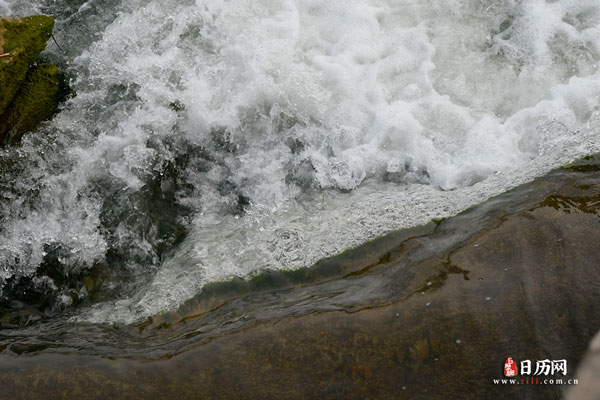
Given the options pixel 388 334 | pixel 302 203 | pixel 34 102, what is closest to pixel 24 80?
pixel 34 102

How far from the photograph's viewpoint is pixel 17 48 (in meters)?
4.19

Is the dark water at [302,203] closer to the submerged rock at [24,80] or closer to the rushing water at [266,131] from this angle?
the rushing water at [266,131]

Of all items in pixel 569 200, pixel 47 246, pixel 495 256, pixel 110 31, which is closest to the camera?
pixel 495 256

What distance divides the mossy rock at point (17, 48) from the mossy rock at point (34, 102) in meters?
0.06

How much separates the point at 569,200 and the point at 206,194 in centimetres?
280

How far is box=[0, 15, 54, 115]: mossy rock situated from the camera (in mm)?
4105

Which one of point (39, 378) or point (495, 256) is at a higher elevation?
point (495, 256)

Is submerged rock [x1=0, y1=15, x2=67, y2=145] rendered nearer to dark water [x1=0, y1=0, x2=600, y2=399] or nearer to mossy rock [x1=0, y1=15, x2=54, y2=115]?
mossy rock [x1=0, y1=15, x2=54, y2=115]

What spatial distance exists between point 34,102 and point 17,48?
0.46 meters

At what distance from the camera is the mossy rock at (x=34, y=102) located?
418 cm

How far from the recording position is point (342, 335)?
285 cm

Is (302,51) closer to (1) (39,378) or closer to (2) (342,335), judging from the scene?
(2) (342,335)

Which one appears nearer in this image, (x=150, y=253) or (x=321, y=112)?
(x=150, y=253)

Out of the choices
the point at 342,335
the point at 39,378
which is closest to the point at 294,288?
the point at 342,335
